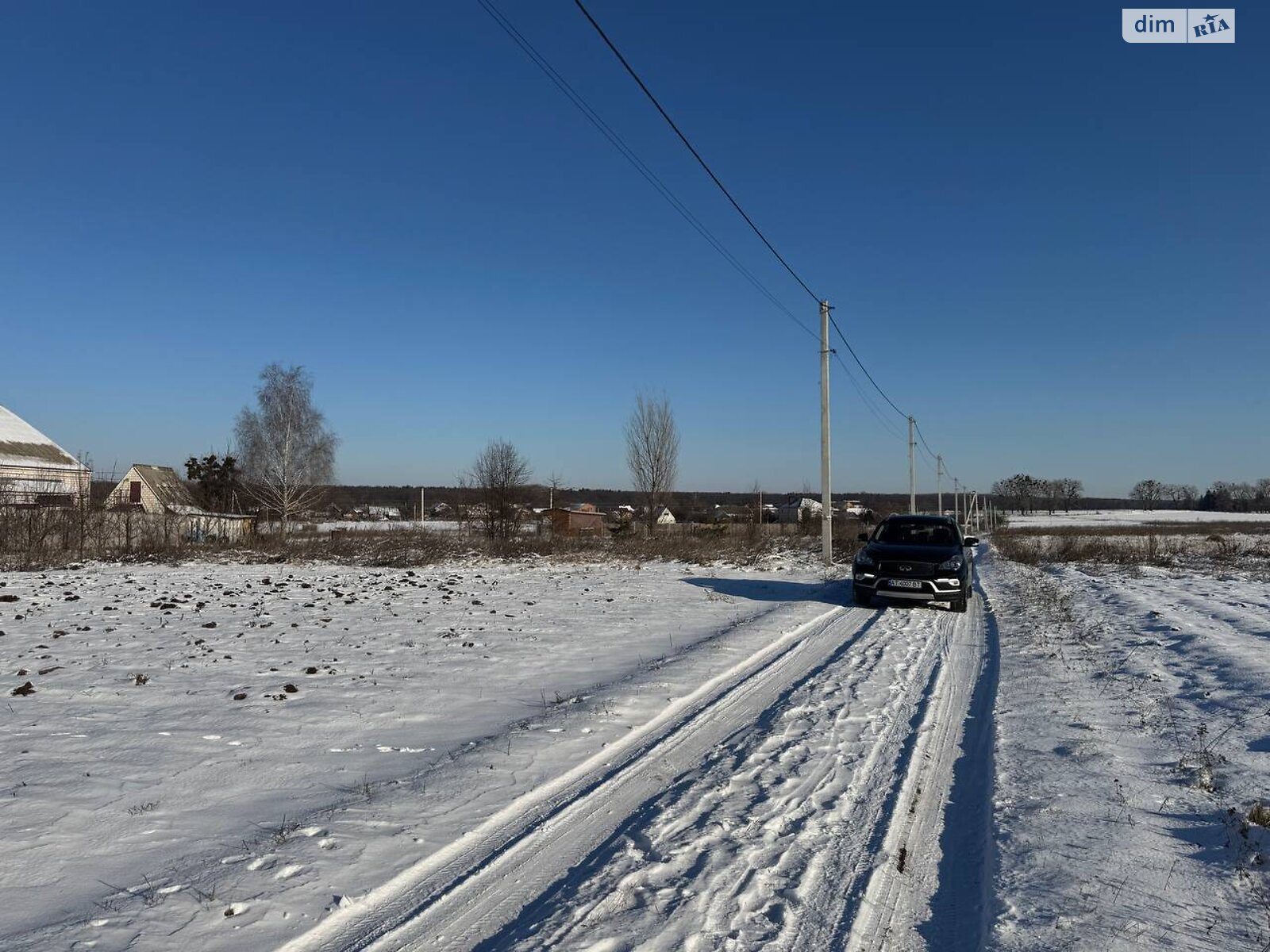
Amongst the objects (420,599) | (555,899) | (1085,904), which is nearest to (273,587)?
(420,599)

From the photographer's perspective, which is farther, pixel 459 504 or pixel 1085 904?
pixel 459 504

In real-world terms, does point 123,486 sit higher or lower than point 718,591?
higher

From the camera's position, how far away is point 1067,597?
49.8 feet

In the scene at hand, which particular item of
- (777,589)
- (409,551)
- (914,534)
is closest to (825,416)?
(777,589)

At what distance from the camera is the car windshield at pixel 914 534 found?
46.3ft

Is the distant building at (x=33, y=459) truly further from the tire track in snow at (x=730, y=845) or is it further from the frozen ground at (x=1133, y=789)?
the frozen ground at (x=1133, y=789)

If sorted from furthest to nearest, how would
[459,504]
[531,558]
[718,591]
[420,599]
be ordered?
1. [459,504]
2. [531,558]
3. [718,591]
4. [420,599]

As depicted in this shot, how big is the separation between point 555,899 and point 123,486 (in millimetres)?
59649

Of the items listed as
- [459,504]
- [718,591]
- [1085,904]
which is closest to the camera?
[1085,904]

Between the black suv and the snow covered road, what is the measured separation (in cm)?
634

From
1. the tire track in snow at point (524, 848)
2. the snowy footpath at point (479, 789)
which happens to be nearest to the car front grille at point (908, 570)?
the snowy footpath at point (479, 789)

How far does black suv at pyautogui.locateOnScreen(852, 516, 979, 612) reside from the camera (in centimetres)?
1277

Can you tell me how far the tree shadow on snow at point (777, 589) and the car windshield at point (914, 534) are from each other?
155 centimetres

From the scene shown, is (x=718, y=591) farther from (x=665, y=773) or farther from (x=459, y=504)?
(x=459, y=504)
